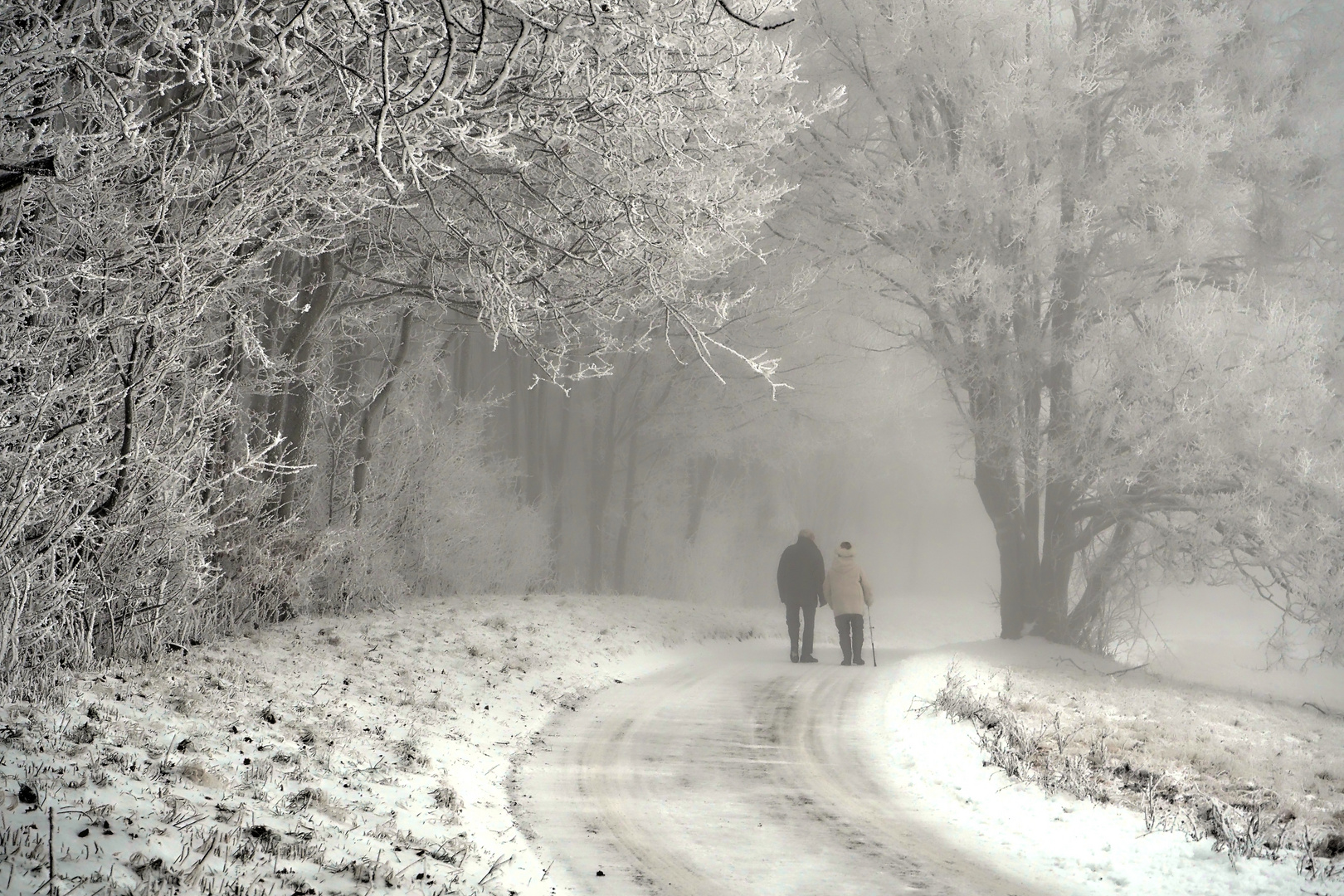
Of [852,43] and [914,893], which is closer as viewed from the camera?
[914,893]

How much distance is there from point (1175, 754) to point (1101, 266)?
9.22 m

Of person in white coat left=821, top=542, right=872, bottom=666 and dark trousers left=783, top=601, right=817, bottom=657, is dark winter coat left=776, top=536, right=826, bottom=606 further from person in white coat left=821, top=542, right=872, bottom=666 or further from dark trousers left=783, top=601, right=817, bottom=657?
person in white coat left=821, top=542, right=872, bottom=666

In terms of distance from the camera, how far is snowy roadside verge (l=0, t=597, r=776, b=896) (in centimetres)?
367

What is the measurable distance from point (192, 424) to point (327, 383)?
4128mm

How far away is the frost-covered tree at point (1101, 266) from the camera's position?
12.8 m

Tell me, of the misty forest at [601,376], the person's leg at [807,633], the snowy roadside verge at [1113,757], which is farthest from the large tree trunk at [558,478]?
the snowy roadside verge at [1113,757]

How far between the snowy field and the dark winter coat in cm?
325

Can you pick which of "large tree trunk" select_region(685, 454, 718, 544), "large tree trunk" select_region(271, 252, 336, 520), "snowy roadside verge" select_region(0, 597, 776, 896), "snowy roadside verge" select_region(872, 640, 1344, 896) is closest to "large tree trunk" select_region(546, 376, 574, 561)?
"large tree trunk" select_region(685, 454, 718, 544)

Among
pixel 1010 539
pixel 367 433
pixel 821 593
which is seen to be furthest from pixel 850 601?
pixel 367 433

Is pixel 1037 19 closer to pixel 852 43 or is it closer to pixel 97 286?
pixel 852 43

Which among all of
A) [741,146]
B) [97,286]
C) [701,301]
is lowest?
[97,286]

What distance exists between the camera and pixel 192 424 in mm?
6793

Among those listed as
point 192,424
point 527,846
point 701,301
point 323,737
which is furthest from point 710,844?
point 701,301

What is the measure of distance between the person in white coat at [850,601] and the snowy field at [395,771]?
2.42 meters
